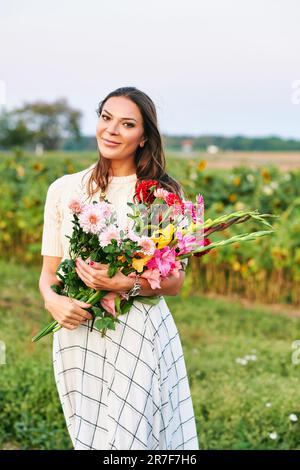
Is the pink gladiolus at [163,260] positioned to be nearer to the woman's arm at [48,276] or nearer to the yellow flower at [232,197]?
the woman's arm at [48,276]

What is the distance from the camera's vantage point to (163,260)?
196 centimetres

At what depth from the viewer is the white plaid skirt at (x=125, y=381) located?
2.13 meters

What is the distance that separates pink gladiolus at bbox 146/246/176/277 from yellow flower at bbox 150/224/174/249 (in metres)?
0.02

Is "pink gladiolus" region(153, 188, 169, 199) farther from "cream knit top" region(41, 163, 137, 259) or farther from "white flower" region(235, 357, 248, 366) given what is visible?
"white flower" region(235, 357, 248, 366)

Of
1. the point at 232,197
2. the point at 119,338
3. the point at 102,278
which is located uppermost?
the point at 102,278

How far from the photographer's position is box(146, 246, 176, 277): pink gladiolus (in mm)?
1938

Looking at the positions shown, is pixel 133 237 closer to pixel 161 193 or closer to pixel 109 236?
pixel 109 236

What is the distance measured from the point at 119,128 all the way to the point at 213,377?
2427 millimetres

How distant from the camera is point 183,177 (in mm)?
6957

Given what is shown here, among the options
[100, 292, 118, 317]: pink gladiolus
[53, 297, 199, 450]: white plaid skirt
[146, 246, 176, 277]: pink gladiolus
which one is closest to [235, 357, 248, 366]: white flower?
[53, 297, 199, 450]: white plaid skirt

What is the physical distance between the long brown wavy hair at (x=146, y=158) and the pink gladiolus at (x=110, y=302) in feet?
1.10

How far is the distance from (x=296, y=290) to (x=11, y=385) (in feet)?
10.3

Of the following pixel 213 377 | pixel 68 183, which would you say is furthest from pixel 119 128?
pixel 213 377

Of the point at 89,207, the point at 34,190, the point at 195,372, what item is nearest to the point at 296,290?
the point at 195,372
